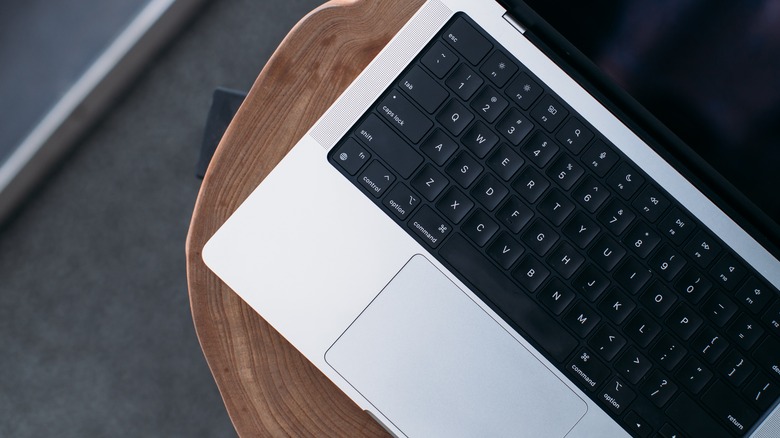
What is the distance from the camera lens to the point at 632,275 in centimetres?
59

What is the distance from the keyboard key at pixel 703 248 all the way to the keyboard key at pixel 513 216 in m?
0.14

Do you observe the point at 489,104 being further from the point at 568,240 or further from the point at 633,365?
the point at 633,365

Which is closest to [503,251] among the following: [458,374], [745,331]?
[458,374]

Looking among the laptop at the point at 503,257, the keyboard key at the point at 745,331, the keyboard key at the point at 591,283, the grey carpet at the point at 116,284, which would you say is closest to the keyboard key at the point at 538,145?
the laptop at the point at 503,257

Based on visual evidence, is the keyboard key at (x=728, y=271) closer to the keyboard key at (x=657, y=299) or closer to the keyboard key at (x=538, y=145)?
the keyboard key at (x=657, y=299)

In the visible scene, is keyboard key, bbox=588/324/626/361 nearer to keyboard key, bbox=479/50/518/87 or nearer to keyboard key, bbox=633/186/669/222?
keyboard key, bbox=633/186/669/222

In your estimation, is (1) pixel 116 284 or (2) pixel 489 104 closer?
(2) pixel 489 104

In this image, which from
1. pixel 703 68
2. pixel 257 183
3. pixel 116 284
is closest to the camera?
pixel 703 68

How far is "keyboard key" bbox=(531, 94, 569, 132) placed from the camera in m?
0.59

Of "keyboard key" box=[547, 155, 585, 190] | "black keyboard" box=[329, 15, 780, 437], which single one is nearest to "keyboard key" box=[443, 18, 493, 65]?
"black keyboard" box=[329, 15, 780, 437]

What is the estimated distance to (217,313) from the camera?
26.0 inches

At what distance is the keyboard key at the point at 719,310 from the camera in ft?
1.92

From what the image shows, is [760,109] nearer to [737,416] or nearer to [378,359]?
[737,416]

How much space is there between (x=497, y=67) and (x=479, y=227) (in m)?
0.13
